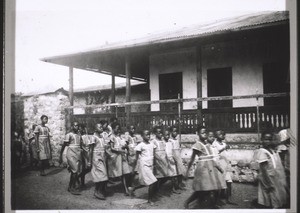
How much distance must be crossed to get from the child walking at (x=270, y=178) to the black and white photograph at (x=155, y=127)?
0.05 ft

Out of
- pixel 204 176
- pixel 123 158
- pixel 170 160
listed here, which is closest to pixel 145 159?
pixel 170 160

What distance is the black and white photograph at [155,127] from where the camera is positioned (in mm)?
5258

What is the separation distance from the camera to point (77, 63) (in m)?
7.88

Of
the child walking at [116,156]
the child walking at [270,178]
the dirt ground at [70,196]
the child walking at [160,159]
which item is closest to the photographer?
the child walking at [270,178]

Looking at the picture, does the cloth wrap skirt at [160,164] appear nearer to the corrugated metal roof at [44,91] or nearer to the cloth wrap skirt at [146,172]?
the cloth wrap skirt at [146,172]

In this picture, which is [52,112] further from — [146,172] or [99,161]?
[146,172]

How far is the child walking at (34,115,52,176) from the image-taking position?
6276mm

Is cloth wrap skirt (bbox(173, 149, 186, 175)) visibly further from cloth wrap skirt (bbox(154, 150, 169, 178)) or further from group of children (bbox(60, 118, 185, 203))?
cloth wrap skirt (bbox(154, 150, 169, 178))

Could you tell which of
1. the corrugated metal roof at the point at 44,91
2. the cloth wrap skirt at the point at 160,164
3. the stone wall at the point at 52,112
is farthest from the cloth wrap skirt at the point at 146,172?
the corrugated metal roof at the point at 44,91

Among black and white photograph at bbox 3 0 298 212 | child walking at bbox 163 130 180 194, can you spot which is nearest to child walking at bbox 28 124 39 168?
black and white photograph at bbox 3 0 298 212

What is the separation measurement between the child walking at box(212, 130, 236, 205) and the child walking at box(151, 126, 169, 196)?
0.97 meters

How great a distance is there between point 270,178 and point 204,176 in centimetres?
98

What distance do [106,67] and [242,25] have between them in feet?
16.3

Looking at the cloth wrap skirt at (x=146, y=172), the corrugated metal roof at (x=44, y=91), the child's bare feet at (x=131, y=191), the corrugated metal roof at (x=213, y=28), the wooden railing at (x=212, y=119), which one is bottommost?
the child's bare feet at (x=131, y=191)
